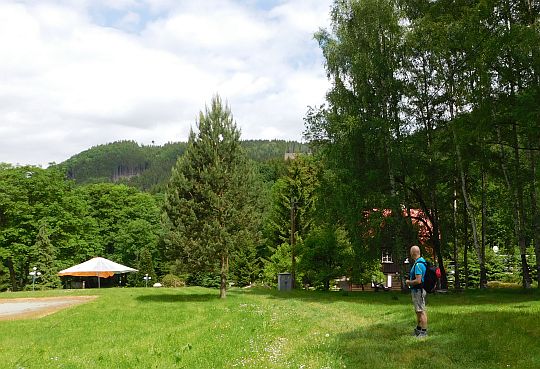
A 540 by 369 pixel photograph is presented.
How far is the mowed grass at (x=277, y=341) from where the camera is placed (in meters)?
9.57

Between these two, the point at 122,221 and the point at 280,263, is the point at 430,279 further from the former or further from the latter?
the point at 122,221

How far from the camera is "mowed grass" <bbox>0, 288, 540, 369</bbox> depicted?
31.4 ft

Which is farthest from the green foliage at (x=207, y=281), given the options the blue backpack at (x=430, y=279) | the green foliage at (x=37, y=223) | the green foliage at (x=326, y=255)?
the blue backpack at (x=430, y=279)

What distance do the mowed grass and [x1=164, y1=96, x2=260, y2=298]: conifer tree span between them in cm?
769

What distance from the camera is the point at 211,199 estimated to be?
2639 cm

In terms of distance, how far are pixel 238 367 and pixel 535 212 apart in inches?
735

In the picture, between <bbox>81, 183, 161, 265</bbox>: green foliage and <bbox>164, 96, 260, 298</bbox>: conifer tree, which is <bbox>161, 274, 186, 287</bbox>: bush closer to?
<bbox>81, 183, 161, 265</bbox>: green foliage

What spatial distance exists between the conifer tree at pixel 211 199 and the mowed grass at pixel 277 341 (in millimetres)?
7695

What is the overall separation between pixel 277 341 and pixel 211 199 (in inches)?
595

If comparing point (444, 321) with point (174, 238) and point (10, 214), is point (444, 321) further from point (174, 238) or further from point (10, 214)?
point (10, 214)

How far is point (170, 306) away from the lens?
22859mm

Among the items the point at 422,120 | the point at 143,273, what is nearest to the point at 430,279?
the point at 422,120

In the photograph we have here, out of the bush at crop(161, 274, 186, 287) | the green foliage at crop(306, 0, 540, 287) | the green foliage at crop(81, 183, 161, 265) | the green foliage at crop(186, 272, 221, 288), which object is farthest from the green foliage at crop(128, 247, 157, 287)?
the green foliage at crop(306, 0, 540, 287)

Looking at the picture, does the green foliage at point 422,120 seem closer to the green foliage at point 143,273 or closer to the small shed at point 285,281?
the small shed at point 285,281
